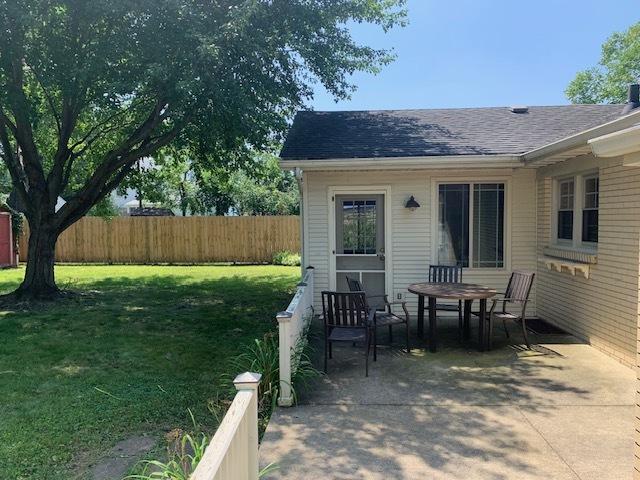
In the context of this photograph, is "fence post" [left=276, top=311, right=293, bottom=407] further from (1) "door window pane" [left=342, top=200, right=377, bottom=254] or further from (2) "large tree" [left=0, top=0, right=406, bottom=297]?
(2) "large tree" [left=0, top=0, right=406, bottom=297]

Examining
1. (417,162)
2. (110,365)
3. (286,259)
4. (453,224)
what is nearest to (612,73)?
(286,259)

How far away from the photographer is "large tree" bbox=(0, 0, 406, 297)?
24.0 ft

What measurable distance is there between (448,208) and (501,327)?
6.77ft

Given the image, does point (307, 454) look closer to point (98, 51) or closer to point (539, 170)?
point (539, 170)

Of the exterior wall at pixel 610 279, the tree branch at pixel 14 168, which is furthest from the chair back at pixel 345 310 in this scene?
the tree branch at pixel 14 168

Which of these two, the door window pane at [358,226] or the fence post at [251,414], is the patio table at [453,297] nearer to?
the door window pane at [358,226]

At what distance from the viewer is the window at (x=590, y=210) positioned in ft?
20.1

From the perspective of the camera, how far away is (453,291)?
5.93 metres

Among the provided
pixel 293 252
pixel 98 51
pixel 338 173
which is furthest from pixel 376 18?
pixel 293 252

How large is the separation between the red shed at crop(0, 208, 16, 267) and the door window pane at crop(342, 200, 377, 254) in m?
14.6

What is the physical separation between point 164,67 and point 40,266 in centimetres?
559

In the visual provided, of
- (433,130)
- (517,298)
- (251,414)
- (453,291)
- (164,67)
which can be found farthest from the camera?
(433,130)

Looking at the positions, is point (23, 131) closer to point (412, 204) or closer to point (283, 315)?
point (412, 204)

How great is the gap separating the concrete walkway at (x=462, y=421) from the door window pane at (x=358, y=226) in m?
2.53
